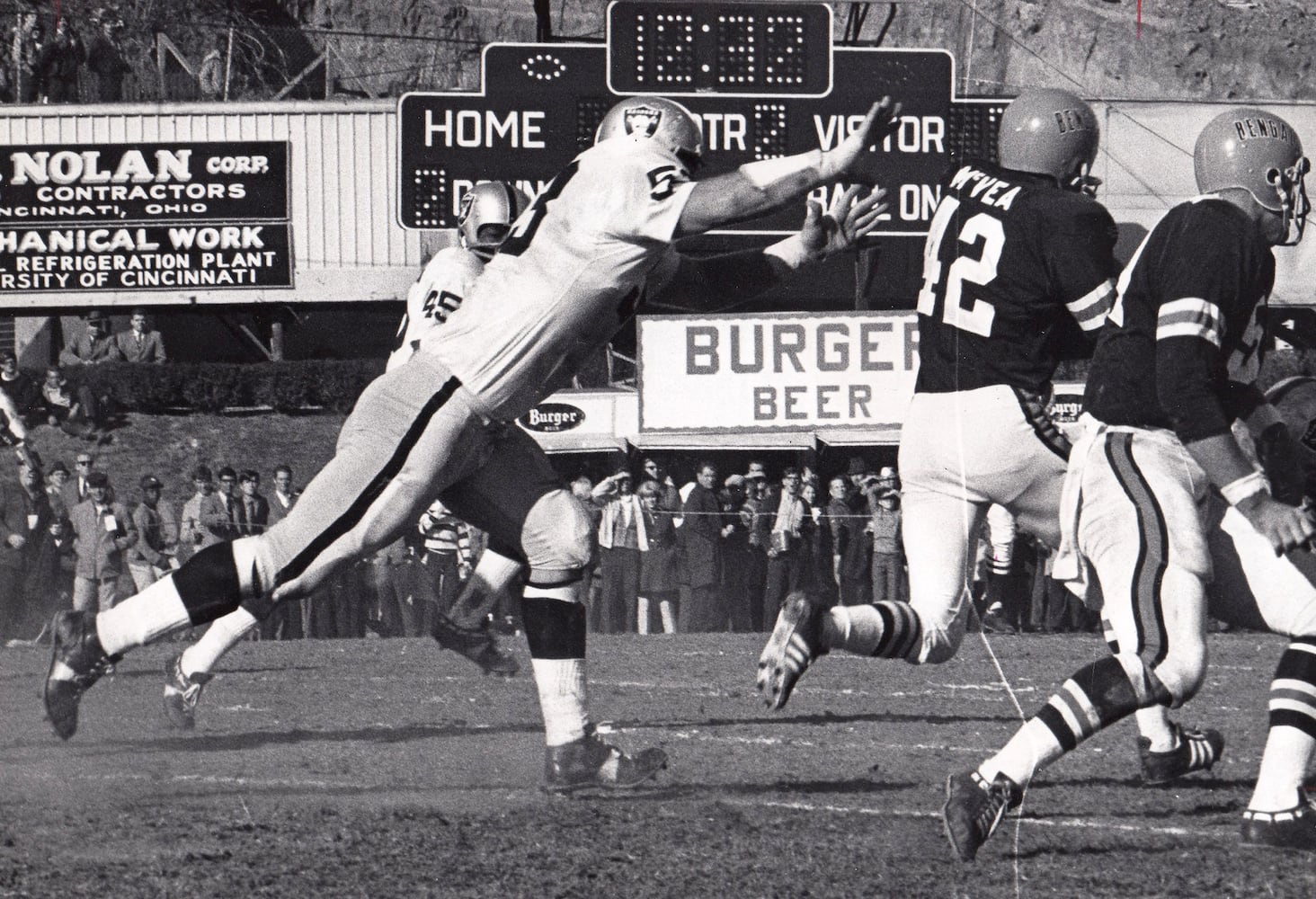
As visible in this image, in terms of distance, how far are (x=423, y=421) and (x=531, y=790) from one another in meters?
1.12

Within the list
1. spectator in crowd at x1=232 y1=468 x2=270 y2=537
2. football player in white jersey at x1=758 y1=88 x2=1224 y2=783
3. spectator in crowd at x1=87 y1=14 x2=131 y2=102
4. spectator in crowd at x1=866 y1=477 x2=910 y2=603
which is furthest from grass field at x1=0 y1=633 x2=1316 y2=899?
spectator in crowd at x1=87 y1=14 x2=131 y2=102

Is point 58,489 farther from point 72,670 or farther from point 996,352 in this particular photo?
point 996,352

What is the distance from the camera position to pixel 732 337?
64.5 ft

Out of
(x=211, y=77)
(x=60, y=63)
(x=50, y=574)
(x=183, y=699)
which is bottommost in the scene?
(x=50, y=574)

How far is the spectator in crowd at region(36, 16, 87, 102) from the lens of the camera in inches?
1008

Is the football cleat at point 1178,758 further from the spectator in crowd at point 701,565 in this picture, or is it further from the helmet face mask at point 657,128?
the spectator in crowd at point 701,565

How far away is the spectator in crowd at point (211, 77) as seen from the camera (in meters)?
25.3

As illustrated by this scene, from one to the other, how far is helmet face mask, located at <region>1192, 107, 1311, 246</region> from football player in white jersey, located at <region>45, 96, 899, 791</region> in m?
0.83

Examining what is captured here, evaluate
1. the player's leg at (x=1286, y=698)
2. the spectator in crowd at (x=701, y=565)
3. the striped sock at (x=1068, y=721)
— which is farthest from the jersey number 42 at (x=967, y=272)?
the spectator in crowd at (x=701, y=565)

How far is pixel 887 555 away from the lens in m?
15.0

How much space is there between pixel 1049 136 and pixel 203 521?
957 centimetres

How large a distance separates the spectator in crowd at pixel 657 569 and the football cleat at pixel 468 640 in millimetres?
6549

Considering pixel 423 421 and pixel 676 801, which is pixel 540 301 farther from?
pixel 676 801

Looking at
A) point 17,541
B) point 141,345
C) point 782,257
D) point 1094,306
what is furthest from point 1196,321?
point 141,345
